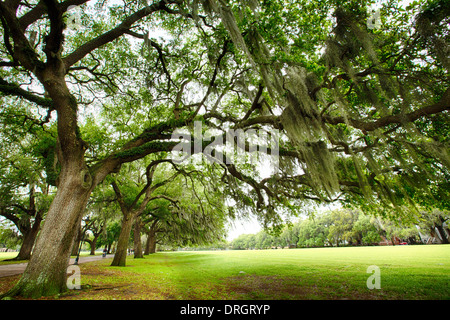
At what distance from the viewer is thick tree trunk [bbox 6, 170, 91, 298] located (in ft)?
12.1

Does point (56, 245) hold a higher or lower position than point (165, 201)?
lower

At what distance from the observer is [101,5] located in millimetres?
6527

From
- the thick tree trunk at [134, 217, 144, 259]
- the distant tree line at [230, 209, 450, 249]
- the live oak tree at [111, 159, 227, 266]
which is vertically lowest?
the distant tree line at [230, 209, 450, 249]

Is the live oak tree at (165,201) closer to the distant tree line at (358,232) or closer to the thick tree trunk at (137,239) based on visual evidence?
the thick tree trunk at (137,239)

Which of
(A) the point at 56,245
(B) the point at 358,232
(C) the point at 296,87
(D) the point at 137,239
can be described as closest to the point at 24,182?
(D) the point at 137,239

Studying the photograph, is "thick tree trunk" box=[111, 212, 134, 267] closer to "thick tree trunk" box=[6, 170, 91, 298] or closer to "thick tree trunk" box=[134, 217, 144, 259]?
"thick tree trunk" box=[6, 170, 91, 298]

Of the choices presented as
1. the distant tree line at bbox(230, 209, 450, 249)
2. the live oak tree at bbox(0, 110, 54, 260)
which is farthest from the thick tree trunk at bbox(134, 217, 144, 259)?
the distant tree line at bbox(230, 209, 450, 249)

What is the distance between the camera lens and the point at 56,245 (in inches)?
157

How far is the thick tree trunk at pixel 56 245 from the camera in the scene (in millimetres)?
3686

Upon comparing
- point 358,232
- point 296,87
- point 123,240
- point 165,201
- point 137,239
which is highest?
point 296,87

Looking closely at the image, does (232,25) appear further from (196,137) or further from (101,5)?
(101,5)

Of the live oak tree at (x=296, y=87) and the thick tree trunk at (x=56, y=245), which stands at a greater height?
the live oak tree at (x=296, y=87)

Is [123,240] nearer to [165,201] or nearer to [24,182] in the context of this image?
[165,201]

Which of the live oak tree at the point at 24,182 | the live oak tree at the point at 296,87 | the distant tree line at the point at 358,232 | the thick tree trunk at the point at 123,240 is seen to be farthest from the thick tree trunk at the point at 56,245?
the distant tree line at the point at 358,232
